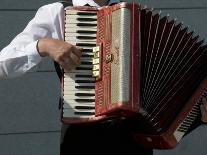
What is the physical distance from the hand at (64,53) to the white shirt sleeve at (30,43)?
0.08 m

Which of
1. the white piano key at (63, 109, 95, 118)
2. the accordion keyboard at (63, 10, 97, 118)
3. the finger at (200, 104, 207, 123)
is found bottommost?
the finger at (200, 104, 207, 123)

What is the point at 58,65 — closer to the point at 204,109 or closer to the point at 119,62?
the point at 119,62

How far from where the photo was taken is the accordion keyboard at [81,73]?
7.28 feet

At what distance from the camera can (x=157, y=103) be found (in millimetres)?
2295

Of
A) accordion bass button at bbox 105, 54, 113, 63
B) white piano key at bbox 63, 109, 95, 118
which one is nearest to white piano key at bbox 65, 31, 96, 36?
accordion bass button at bbox 105, 54, 113, 63

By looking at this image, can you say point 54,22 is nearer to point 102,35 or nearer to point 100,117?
point 102,35

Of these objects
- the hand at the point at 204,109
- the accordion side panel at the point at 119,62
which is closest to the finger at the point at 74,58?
the accordion side panel at the point at 119,62

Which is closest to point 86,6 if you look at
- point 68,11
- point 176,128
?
point 68,11

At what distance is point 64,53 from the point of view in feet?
7.19

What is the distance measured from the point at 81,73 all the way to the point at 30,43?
0.23 m

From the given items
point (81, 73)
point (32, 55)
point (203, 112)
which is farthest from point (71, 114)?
point (203, 112)

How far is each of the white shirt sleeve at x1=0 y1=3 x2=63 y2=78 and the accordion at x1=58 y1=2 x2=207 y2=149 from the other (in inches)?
4.3

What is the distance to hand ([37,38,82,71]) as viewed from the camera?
219 centimetres

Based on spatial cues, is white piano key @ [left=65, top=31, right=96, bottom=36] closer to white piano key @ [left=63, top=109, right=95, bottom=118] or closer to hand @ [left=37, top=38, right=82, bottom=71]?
hand @ [left=37, top=38, right=82, bottom=71]
